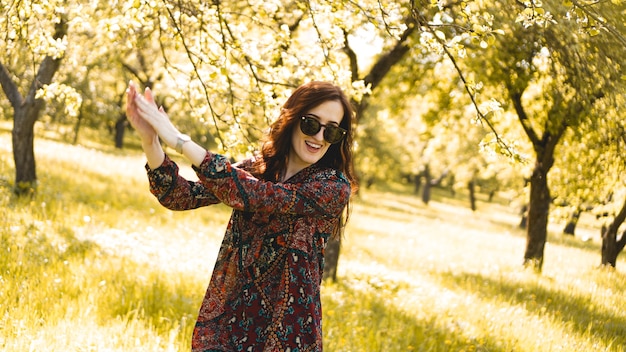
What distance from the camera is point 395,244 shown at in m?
16.4

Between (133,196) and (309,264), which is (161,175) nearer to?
(309,264)

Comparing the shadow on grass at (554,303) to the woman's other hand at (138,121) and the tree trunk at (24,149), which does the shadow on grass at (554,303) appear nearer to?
the woman's other hand at (138,121)

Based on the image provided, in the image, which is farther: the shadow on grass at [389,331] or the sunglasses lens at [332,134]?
the shadow on grass at [389,331]

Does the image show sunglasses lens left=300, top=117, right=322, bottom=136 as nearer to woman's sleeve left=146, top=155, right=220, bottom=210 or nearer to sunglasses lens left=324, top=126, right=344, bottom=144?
sunglasses lens left=324, top=126, right=344, bottom=144

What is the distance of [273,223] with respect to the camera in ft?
7.72

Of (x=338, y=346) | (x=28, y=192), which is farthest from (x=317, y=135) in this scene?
(x=28, y=192)

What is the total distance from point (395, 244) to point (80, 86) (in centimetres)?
2080

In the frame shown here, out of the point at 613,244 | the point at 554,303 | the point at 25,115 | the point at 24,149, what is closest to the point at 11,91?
the point at 25,115

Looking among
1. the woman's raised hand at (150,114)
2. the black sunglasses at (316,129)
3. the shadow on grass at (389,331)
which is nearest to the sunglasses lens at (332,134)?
the black sunglasses at (316,129)

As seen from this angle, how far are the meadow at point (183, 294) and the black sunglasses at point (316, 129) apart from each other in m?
2.67

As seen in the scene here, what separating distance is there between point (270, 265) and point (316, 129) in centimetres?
63

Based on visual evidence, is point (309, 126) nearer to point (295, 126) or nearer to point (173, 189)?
point (295, 126)

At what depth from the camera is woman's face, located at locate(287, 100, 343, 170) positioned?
2482mm

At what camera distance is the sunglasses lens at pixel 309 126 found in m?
2.46
